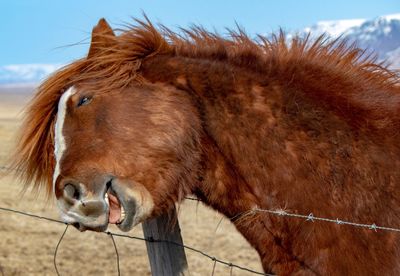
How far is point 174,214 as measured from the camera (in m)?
3.18

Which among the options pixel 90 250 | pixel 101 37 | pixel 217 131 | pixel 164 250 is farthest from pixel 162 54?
pixel 90 250

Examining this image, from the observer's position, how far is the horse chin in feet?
9.16

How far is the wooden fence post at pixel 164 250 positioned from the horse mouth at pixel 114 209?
0.40 metres

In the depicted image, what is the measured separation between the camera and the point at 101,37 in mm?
3184

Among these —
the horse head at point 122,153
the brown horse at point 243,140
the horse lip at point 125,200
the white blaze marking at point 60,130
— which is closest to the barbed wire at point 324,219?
the brown horse at point 243,140

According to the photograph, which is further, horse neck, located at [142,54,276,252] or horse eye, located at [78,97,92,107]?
horse eye, located at [78,97,92,107]

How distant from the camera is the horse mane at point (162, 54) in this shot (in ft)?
9.94

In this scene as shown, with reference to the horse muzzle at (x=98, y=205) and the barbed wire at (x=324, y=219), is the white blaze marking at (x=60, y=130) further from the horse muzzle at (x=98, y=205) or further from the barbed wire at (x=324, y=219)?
the barbed wire at (x=324, y=219)

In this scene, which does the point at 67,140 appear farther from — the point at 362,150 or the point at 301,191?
the point at 362,150

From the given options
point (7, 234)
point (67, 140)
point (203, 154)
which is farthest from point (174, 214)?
point (7, 234)

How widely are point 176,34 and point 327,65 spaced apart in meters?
0.86

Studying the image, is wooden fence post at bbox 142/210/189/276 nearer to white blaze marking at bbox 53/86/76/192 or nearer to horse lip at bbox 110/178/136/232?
horse lip at bbox 110/178/136/232

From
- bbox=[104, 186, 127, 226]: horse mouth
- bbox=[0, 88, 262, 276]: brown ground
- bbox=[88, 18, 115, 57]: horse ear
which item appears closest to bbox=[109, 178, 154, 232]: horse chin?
bbox=[104, 186, 127, 226]: horse mouth

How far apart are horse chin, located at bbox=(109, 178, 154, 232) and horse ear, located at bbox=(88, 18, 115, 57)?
0.79 m
